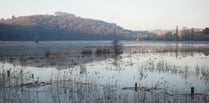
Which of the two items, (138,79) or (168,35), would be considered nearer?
(138,79)

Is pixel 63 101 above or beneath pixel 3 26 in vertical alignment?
beneath

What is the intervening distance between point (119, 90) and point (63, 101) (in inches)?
121

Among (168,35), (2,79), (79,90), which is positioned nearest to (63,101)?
(79,90)

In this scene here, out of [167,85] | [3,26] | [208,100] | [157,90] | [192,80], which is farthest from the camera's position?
[3,26]

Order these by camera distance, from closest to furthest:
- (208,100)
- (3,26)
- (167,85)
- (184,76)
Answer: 1. (208,100)
2. (167,85)
3. (184,76)
4. (3,26)

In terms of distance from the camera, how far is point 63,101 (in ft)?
36.9

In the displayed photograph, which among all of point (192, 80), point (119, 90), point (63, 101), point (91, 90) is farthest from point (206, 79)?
point (63, 101)

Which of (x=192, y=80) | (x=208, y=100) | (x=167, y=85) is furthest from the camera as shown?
(x=192, y=80)

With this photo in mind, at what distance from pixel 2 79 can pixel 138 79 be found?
8.00 meters

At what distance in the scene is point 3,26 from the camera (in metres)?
151

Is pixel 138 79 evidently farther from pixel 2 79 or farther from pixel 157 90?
pixel 2 79

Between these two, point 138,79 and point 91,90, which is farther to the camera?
point 138,79

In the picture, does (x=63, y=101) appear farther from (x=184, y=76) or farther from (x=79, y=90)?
(x=184, y=76)

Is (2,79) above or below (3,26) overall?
below
